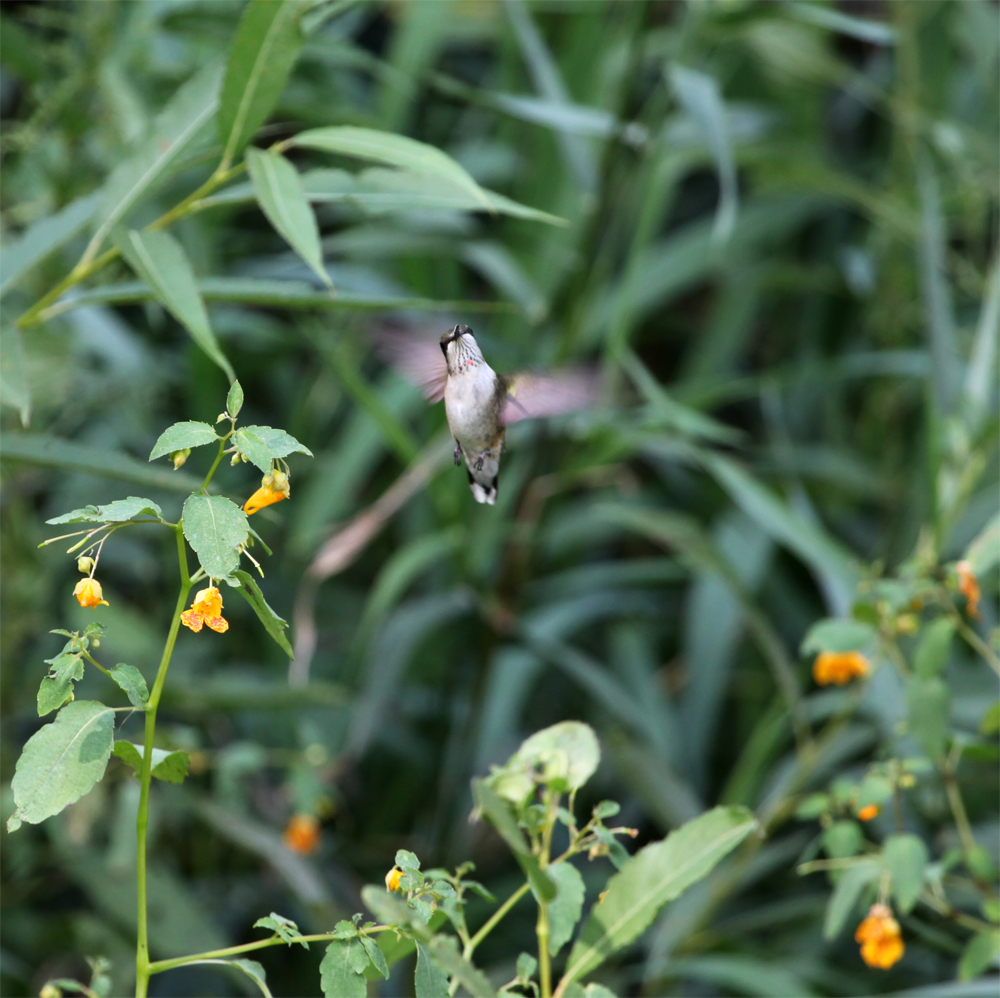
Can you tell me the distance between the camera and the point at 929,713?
0.86 m

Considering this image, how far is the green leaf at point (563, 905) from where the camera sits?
0.63m

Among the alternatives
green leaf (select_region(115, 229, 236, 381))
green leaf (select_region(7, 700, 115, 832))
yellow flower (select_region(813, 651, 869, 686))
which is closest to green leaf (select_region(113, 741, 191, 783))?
green leaf (select_region(7, 700, 115, 832))

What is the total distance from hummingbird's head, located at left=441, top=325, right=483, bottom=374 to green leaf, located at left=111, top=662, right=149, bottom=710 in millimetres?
290

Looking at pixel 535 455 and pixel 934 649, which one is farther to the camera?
pixel 535 455

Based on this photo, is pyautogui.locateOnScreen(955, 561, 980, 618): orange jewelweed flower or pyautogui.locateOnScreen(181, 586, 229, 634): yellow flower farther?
pyautogui.locateOnScreen(955, 561, 980, 618): orange jewelweed flower

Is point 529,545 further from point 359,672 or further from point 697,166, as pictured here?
point 697,166

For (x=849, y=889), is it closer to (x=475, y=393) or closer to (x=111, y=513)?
(x=475, y=393)

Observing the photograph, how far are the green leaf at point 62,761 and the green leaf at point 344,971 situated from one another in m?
0.14

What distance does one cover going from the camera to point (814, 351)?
2094 millimetres

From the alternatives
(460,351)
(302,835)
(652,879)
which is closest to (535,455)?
(302,835)

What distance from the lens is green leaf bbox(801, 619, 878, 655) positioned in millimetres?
880

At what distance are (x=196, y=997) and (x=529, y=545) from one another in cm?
72

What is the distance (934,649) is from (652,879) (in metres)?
0.33

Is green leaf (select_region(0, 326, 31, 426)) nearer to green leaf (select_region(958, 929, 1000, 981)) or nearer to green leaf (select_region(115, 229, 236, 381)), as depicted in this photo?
green leaf (select_region(115, 229, 236, 381))
